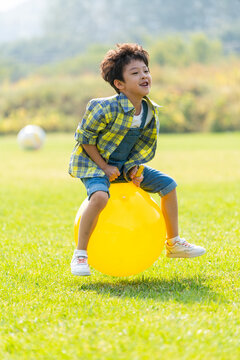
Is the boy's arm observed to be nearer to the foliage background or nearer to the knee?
the knee

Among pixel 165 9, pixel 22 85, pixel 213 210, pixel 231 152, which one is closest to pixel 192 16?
pixel 165 9

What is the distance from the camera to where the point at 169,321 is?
2.94m

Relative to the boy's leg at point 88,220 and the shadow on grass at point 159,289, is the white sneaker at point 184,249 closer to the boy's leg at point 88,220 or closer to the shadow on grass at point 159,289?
the shadow on grass at point 159,289

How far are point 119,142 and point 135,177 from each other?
28 centimetres

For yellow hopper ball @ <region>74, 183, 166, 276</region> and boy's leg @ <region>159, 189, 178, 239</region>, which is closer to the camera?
yellow hopper ball @ <region>74, 183, 166, 276</region>

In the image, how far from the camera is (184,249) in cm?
416

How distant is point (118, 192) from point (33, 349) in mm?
1466

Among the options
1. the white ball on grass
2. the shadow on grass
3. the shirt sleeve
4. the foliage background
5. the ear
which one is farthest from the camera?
the foliage background

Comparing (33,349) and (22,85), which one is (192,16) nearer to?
(22,85)

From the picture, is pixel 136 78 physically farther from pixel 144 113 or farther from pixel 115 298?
pixel 115 298

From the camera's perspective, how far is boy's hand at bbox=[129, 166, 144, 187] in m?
4.01

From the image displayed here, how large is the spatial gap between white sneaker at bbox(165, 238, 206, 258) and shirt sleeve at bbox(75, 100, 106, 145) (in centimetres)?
97

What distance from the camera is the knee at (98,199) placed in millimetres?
3732

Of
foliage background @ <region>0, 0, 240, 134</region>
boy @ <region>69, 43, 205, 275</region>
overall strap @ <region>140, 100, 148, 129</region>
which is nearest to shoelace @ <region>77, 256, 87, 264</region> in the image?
boy @ <region>69, 43, 205, 275</region>
